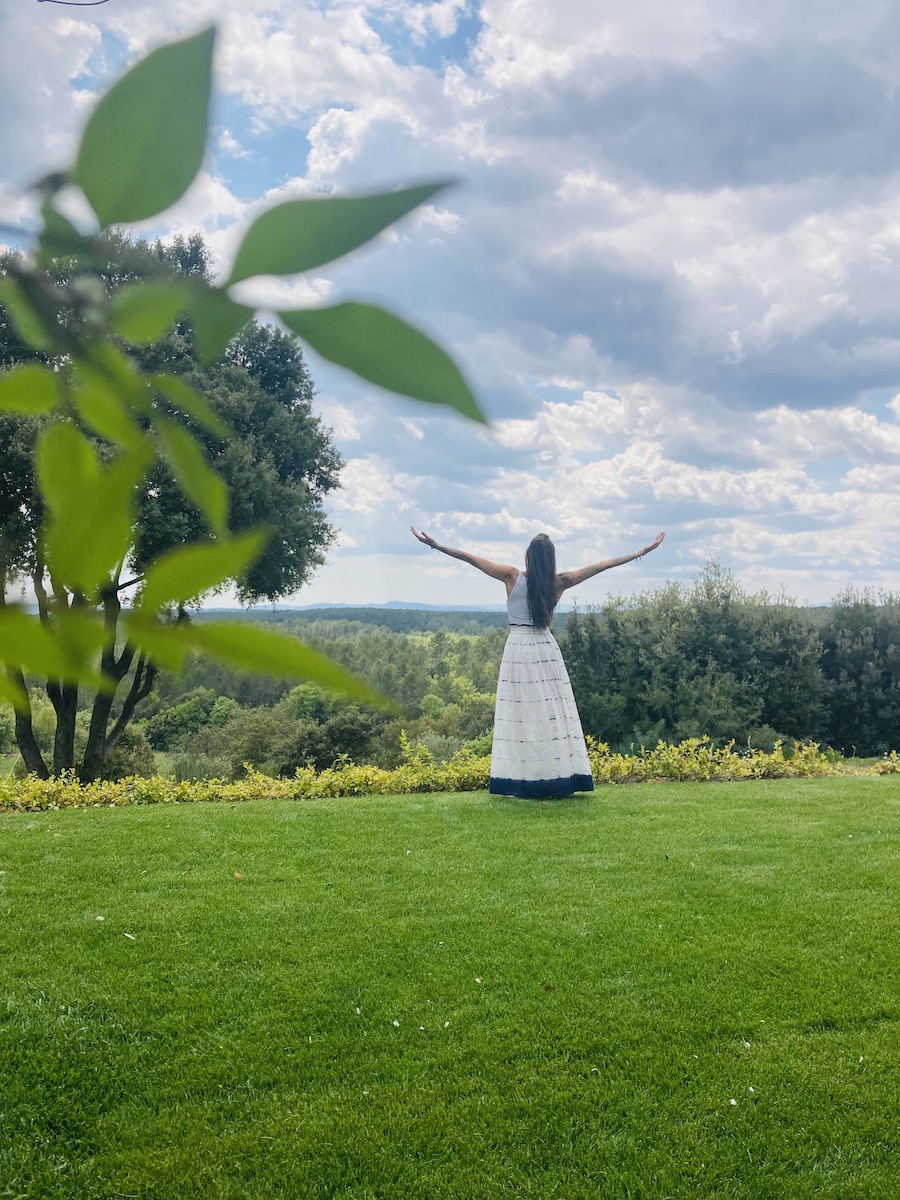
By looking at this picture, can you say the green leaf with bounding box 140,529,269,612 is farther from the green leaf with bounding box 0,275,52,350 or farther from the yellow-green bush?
the yellow-green bush

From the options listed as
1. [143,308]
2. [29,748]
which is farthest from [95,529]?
[29,748]

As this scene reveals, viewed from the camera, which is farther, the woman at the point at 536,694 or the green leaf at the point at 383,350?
the woman at the point at 536,694

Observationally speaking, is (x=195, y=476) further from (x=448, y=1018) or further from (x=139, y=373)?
(x=448, y=1018)

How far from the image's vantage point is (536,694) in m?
6.87

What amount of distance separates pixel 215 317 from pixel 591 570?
6831mm

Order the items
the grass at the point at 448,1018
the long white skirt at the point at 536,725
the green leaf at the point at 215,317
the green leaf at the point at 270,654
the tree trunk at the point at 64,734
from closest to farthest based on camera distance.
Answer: the green leaf at the point at 270,654 → the green leaf at the point at 215,317 → the grass at the point at 448,1018 → the long white skirt at the point at 536,725 → the tree trunk at the point at 64,734

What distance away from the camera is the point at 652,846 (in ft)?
18.6

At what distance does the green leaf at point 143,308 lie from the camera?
320 millimetres

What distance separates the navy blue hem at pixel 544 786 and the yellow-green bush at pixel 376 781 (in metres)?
0.79

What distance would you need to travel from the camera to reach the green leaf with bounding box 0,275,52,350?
36 centimetres

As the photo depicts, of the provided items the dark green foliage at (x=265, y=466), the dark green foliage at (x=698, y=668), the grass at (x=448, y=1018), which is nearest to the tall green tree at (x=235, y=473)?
the dark green foliage at (x=265, y=466)

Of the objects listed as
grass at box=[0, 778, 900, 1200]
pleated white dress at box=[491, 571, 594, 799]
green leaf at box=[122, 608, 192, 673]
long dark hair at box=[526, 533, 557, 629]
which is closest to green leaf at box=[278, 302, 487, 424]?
green leaf at box=[122, 608, 192, 673]

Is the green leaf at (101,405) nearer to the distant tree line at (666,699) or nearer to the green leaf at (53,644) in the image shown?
the green leaf at (53,644)

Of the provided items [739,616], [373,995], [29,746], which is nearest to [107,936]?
[373,995]
